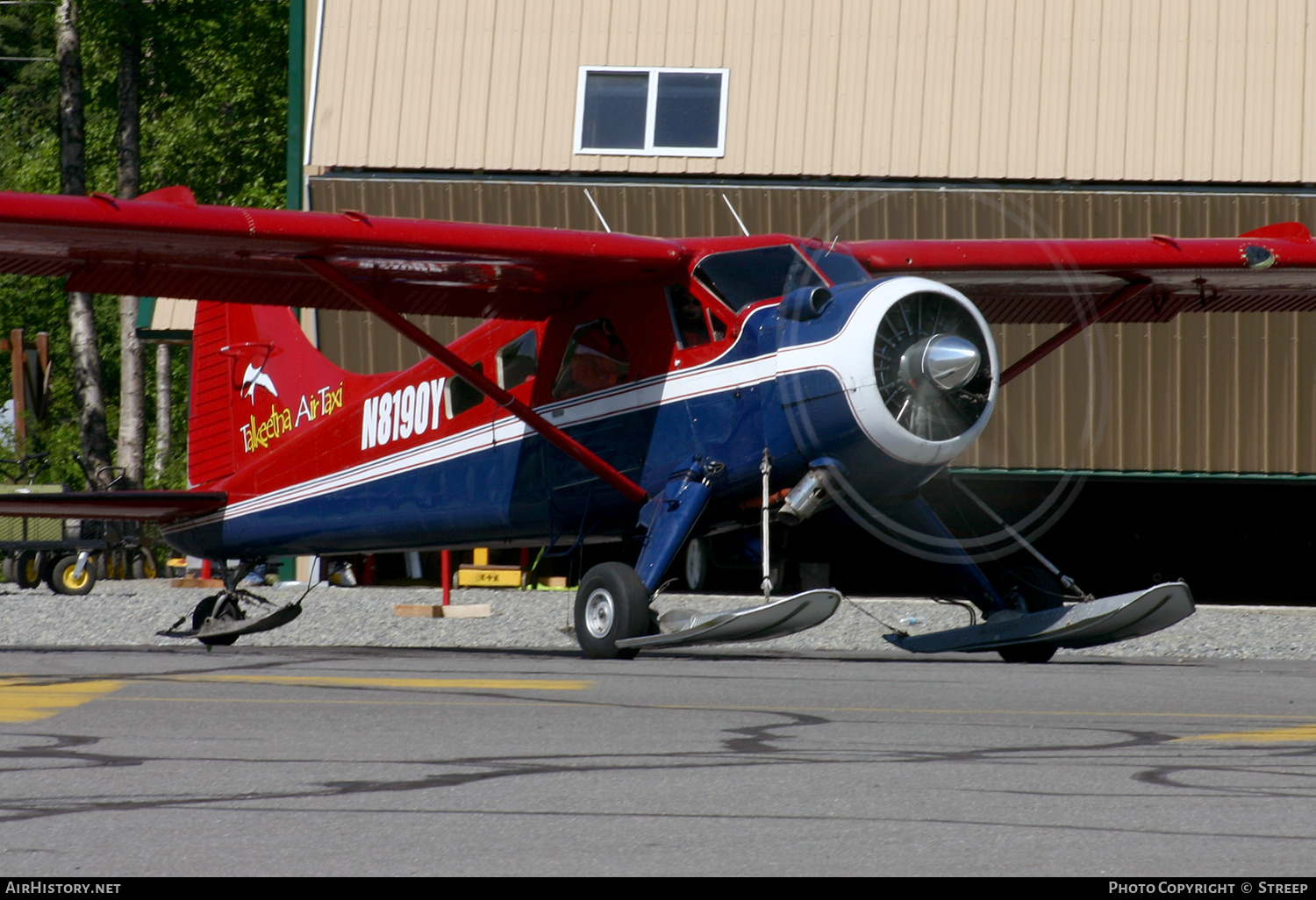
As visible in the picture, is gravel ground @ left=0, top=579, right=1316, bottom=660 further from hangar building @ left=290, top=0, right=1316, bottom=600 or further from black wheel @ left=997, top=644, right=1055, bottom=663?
hangar building @ left=290, top=0, right=1316, bottom=600

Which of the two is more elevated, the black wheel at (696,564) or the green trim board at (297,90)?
the green trim board at (297,90)

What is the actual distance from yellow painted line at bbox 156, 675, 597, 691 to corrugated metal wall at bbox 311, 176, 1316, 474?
1143cm

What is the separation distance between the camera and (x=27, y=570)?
2500 cm

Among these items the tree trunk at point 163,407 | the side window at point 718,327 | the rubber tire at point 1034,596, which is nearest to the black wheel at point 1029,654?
the rubber tire at point 1034,596

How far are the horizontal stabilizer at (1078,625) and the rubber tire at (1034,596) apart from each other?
0.84ft

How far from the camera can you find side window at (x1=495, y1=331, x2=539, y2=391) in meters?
11.7

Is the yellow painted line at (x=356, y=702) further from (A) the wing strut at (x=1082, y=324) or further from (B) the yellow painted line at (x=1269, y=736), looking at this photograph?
(A) the wing strut at (x=1082, y=324)

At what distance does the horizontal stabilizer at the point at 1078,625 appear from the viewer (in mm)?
9641

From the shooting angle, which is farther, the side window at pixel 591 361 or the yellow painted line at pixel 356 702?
the side window at pixel 591 361

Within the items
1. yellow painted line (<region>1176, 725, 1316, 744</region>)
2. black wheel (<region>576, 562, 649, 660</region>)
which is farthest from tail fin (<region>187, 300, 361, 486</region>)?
yellow painted line (<region>1176, 725, 1316, 744</region>)

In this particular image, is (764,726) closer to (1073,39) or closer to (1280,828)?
(1280,828)

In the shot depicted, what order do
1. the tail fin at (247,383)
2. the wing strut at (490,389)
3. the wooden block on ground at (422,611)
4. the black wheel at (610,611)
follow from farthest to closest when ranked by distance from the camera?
the wooden block on ground at (422,611) → the tail fin at (247,383) → the wing strut at (490,389) → the black wheel at (610,611)

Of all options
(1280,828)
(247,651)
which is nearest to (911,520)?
(247,651)
